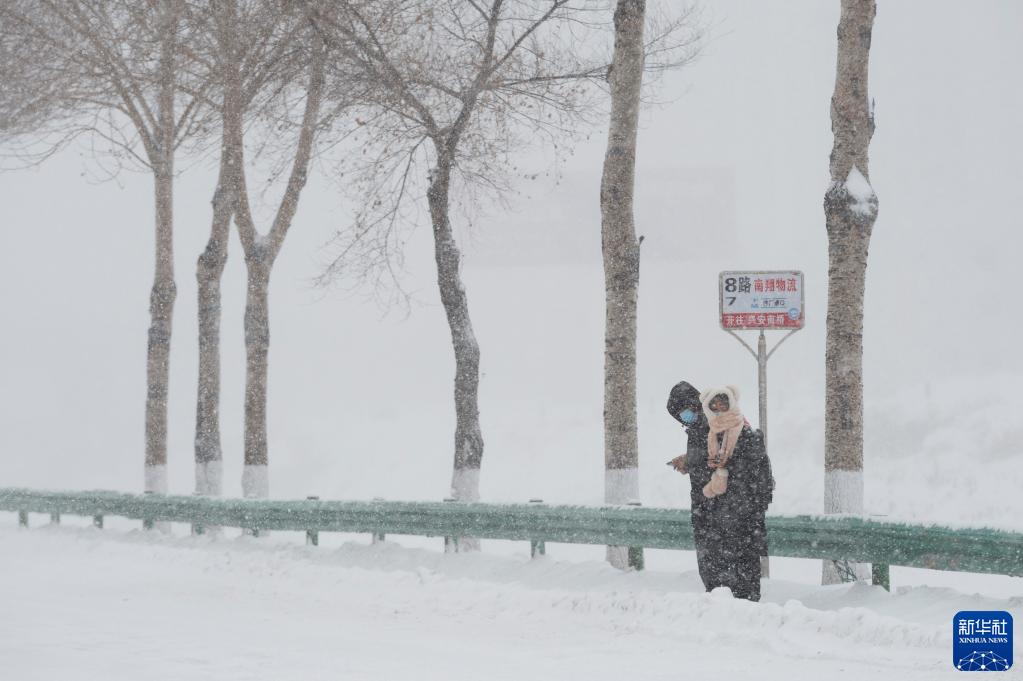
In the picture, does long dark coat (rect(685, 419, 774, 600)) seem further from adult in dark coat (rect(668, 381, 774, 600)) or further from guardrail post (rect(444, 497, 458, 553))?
guardrail post (rect(444, 497, 458, 553))

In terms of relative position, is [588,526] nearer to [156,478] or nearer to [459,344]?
[459,344]

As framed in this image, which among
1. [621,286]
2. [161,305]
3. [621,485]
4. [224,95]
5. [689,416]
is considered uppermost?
[224,95]

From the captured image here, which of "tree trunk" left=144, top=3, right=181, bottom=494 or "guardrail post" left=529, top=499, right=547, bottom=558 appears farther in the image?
"tree trunk" left=144, top=3, right=181, bottom=494

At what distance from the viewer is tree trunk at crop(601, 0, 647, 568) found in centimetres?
1447

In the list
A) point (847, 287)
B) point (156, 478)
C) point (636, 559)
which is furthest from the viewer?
point (156, 478)

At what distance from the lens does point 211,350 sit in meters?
23.2

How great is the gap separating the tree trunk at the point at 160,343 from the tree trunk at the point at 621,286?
12.3 meters

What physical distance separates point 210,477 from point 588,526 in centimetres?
1171

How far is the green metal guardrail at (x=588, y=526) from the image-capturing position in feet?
30.8

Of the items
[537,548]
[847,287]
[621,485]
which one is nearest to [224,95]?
[621,485]

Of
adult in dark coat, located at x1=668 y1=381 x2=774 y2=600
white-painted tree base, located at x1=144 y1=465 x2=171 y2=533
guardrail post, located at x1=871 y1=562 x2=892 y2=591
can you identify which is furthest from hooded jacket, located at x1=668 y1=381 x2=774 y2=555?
white-painted tree base, located at x1=144 y1=465 x2=171 y2=533

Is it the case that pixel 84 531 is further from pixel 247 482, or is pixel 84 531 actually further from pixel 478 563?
pixel 478 563

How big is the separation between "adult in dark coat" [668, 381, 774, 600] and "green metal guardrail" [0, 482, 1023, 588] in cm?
61

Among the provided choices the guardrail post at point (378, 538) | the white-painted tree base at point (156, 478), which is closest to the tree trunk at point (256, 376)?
the white-painted tree base at point (156, 478)
